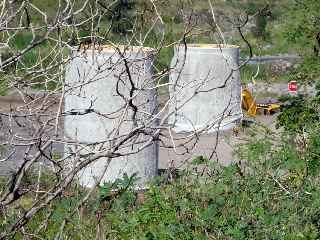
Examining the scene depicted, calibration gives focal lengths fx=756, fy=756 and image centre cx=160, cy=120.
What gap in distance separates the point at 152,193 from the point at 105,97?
10.4 feet

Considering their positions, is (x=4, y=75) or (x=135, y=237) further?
(x=135, y=237)

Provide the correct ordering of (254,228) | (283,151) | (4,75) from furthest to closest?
(283,151) → (254,228) → (4,75)

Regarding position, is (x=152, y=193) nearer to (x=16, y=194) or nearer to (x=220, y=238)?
(x=220, y=238)

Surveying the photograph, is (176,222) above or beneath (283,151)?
beneath

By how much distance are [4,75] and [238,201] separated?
7.01 feet

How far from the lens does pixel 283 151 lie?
20.7ft

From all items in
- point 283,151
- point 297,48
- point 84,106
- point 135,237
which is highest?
point 297,48

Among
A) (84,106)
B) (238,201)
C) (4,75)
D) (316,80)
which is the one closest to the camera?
(4,75)

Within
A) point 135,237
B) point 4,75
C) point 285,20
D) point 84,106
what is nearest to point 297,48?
point 285,20

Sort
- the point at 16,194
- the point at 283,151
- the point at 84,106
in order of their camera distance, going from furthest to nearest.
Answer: the point at 84,106 → the point at 283,151 → the point at 16,194

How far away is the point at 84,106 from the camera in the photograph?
8359 mm

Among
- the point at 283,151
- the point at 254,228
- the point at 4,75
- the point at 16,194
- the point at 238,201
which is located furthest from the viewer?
the point at 283,151

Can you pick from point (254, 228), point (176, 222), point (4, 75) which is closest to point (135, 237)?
point (176, 222)

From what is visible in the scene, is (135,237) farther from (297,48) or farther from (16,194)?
(297,48)
